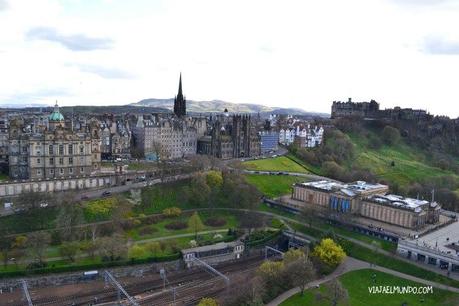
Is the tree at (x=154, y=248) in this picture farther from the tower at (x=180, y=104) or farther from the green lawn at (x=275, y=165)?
the tower at (x=180, y=104)

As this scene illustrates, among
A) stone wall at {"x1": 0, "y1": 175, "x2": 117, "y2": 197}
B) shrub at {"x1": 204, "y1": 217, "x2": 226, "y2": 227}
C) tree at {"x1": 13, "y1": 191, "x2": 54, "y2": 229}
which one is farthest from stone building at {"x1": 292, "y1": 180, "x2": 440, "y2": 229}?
tree at {"x1": 13, "y1": 191, "x2": 54, "y2": 229}

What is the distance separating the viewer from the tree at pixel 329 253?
68.9 meters

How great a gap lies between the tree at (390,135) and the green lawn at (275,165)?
62.0m

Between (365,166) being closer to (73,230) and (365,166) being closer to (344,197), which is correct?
(344,197)

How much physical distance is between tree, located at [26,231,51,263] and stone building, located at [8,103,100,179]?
972 inches

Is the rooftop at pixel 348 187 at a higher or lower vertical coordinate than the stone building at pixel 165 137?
lower

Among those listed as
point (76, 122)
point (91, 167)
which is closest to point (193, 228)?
point (91, 167)

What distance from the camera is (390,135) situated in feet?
571

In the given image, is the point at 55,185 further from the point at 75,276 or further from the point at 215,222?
the point at 215,222

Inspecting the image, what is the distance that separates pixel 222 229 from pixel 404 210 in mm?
33663

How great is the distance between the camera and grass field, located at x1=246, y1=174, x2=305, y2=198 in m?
104

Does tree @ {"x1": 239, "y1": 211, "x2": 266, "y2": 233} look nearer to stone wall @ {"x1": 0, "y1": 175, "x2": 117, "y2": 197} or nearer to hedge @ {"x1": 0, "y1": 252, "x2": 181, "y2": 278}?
hedge @ {"x1": 0, "y1": 252, "x2": 181, "y2": 278}

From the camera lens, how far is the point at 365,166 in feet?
454

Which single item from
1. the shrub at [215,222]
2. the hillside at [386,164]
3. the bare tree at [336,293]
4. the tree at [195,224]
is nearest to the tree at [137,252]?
the tree at [195,224]
